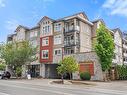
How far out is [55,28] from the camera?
51.6 metres

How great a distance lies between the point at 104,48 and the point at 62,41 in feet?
42.1

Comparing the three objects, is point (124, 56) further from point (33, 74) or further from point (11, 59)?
point (11, 59)

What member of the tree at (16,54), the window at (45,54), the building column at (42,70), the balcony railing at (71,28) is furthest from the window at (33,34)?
the balcony railing at (71,28)

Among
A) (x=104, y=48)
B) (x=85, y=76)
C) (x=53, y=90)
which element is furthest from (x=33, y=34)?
(x=53, y=90)

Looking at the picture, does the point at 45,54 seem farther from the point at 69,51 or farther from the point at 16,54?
the point at 16,54

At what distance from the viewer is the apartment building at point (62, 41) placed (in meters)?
46.2

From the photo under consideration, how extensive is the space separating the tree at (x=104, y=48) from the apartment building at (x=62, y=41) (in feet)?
10.1

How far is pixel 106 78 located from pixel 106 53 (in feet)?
16.1

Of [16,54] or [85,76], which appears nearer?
[85,76]

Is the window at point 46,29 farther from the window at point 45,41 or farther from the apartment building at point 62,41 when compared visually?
the window at point 45,41

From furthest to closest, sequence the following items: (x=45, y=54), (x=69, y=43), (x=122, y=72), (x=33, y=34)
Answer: (x=33, y=34) < (x=45, y=54) < (x=69, y=43) < (x=122, y=72)

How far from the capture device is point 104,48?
39000 mm

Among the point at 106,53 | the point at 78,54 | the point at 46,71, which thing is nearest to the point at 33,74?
the point at 46,71

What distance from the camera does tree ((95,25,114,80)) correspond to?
38.8 meters
